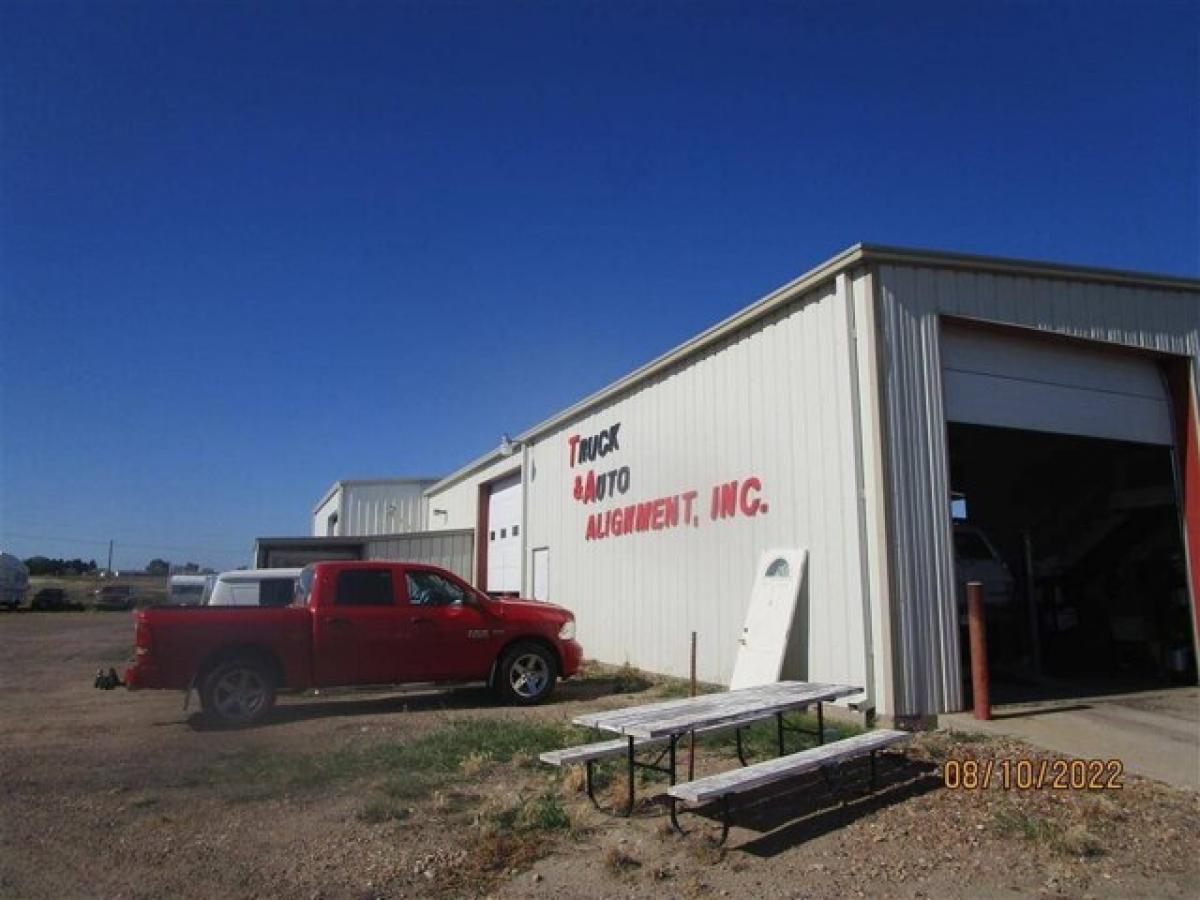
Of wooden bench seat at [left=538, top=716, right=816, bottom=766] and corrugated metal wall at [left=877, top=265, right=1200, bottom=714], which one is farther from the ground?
corrugated metal wall at [left=877, top=265, right=1200, bottom=714]

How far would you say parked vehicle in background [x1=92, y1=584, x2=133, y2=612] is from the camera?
57531 millimetres

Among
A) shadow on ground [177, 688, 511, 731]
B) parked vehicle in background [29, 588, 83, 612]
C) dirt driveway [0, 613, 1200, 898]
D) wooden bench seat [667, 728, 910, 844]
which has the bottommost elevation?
dirt driveway [0, 613, 1200, 898]

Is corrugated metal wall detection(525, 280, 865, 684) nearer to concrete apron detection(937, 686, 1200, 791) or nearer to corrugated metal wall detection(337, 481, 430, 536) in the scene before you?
concrete apron detection(937, 686, 1200, 791)

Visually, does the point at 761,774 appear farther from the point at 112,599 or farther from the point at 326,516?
→ the point at 112,599

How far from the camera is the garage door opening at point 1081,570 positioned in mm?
12992

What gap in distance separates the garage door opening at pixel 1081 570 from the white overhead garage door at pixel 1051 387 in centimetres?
40

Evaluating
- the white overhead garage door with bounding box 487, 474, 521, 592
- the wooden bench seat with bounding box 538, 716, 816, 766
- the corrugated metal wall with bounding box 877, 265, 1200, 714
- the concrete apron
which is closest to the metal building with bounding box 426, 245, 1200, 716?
the corrugated metal wall with bounding box 877, 265, 1200, 714

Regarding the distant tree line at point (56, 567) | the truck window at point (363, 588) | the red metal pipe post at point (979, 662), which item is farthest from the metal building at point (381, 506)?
the distant tree line at point (56, 567)

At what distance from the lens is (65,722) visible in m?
11.1

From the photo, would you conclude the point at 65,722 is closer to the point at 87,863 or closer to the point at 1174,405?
the point at 87,863

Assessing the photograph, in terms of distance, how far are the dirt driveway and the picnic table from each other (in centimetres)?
37

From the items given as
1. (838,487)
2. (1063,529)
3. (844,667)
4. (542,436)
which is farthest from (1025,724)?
(542,436)

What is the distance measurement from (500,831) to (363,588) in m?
6.31
